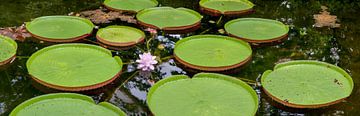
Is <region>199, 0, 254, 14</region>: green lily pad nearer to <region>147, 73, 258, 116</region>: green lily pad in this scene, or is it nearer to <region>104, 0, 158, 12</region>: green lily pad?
<region>104, 0, 158, 12</region>: green lily pad

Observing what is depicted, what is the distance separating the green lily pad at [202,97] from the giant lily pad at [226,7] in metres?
1.25

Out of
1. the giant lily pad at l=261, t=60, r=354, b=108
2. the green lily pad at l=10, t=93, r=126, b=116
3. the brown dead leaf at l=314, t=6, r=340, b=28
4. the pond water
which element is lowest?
the pond water

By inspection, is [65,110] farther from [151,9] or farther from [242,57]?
[151,9]

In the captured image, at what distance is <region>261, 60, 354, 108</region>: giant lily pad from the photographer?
2.47 m

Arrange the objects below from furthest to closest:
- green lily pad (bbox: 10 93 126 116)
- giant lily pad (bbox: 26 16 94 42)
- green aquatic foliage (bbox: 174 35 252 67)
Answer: giant lily pad (bbox: 26 16 94 42), green aquatic foliage (bbox: 174 35 252 67), green lily pad (bbox: 10 93 126 116)

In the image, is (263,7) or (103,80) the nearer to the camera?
(103,80)

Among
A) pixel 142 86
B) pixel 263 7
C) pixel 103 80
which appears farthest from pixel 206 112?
pixel 263 7

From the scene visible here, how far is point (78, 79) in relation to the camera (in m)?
2.56

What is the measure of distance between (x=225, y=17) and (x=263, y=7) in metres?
0.51

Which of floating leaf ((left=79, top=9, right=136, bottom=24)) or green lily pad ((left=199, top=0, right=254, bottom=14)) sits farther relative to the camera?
green lily pad ((left=199, top=0, right=254, bottom=14))

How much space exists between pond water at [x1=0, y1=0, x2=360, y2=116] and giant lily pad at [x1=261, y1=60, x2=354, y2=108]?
58mm

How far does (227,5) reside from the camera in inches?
153

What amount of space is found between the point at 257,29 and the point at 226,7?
536 millimetres

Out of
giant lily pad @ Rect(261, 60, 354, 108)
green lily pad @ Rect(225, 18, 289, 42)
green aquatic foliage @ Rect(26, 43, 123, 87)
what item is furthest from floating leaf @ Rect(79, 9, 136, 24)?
giant lily pad @ Rect(261, 60, 354, 108)
